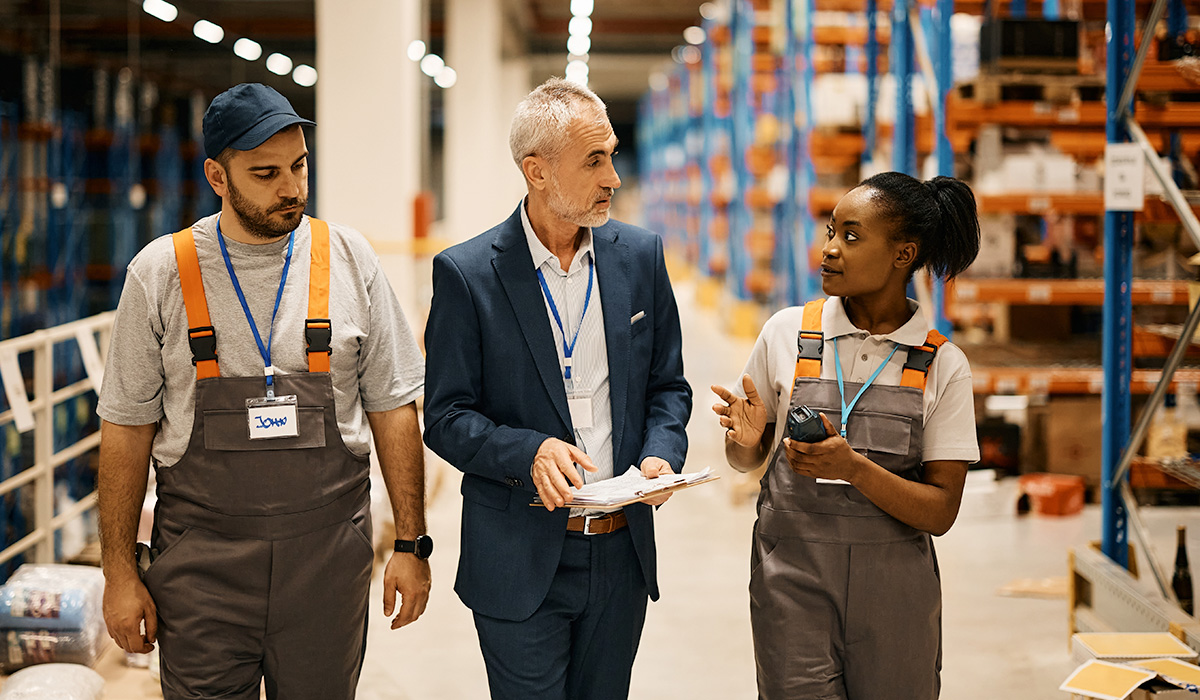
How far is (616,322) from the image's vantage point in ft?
7.71

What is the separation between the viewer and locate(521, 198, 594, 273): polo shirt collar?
7.77 feet

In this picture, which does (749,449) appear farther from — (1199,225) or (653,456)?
(1199,225)

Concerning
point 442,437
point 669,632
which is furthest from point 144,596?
point 669,632

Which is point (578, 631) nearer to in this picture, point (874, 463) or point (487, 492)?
point (487, 492)

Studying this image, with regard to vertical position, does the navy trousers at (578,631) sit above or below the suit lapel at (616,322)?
below

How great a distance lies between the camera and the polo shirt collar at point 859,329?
2229 mm

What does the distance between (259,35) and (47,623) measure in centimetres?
1806

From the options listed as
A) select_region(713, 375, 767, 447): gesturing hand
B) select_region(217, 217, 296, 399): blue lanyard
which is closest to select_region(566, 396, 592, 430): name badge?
select_region(713, 375, 767, 447): gesturing hand

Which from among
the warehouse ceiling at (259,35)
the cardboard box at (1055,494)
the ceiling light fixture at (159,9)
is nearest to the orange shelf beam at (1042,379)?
the cardboard box at (1055,494)

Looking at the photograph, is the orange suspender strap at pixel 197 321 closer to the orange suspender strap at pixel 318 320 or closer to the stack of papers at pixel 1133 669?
the orange suspender strap at pixel 318 320

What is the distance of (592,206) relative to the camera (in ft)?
7.54

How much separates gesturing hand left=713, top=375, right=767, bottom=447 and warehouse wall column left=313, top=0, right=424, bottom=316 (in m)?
6.49

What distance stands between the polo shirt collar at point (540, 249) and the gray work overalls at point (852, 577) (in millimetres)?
517

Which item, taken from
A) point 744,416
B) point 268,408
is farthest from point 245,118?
point 744,416
